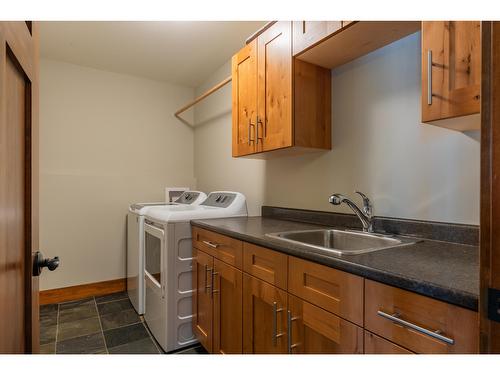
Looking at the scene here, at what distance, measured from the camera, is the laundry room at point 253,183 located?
66 cm

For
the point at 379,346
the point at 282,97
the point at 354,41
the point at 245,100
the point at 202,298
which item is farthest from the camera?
the point at 245,100

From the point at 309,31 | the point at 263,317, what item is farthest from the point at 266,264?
the point at 309,31

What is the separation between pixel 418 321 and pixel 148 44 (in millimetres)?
2663

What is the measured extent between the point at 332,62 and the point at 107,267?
2.86m

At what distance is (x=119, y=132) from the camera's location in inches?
121

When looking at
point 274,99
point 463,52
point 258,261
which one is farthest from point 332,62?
point 258,261

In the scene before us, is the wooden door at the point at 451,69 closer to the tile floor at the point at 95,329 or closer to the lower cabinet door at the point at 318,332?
the lower cabinet door at the point at 318,332

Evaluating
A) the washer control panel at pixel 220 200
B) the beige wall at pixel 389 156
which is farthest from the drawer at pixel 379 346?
the washer control panel at pixel 220 200

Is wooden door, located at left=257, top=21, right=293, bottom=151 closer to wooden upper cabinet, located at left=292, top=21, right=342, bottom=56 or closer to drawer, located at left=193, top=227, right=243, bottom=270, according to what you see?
wooden upper cabinet, located at left=292, top=21, right=342, bottom=56

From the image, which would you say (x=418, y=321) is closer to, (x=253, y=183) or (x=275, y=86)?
(x=275, y=86)

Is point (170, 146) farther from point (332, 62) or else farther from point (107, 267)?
point (332, 62)

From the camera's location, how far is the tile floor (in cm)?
192

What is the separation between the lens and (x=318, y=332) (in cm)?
101
